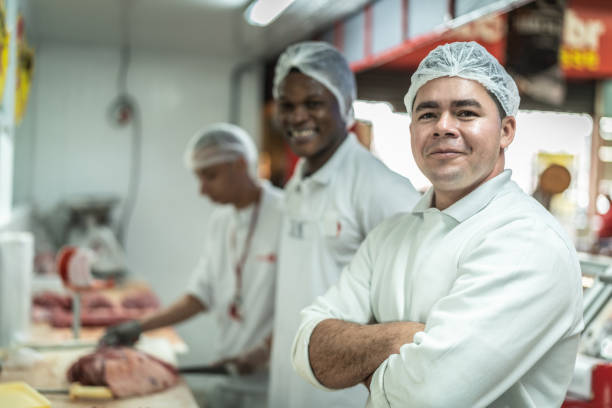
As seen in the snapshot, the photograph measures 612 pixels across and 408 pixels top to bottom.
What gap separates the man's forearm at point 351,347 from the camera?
5.09ft

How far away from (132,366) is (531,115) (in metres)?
7.15

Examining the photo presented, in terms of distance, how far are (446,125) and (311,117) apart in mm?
1060

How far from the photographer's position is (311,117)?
2561 millimetres

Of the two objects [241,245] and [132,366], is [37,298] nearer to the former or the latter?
[241,245]

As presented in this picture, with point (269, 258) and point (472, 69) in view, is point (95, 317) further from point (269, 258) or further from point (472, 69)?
point (472, 69)

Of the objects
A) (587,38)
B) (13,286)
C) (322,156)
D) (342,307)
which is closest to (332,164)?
(322,156)

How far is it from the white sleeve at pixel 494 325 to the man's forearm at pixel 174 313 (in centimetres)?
216

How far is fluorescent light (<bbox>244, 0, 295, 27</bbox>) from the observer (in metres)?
3.66

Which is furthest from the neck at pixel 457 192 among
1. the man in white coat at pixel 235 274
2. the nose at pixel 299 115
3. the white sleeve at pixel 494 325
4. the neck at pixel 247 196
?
the neck at pixel 247 196

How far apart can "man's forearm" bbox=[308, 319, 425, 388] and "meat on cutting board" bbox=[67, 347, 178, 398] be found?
1.03m

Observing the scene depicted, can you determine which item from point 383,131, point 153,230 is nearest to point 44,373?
point 153,230

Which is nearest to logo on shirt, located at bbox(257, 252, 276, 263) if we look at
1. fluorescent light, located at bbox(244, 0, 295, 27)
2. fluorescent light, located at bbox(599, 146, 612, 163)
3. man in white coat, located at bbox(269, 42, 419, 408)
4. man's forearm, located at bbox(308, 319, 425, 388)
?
man in white coat, located at bbox(269, 42, 419, 408)

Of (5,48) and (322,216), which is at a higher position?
(5,48)

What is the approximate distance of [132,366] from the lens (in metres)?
2.52
